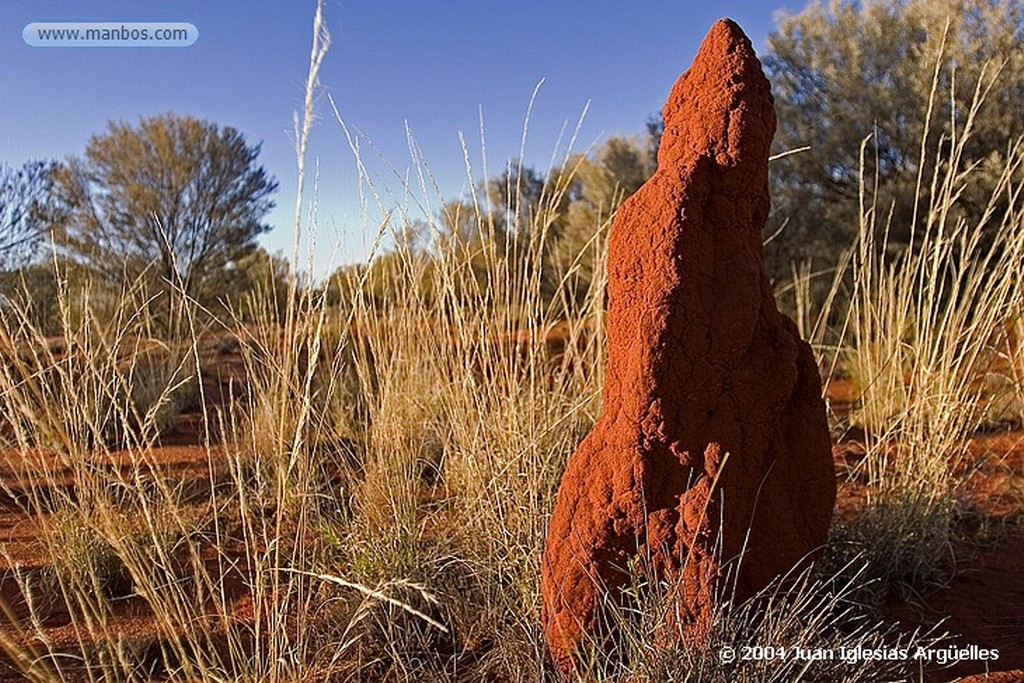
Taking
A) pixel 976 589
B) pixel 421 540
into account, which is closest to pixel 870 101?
pixel 976 589

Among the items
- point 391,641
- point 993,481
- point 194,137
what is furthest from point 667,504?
point 194,137

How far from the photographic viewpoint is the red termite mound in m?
2.13

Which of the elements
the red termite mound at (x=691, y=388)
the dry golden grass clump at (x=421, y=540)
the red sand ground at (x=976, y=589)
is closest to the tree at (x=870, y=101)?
the red sand ground at (x=976, y=589)

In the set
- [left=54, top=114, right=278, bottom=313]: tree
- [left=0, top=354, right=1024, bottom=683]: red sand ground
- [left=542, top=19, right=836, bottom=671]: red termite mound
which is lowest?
[left=0, top=354, right=1024, bottom=683]: red sand ground

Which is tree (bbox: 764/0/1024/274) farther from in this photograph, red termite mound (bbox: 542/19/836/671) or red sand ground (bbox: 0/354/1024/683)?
red termite mound (bbox: 542/19/836/671)

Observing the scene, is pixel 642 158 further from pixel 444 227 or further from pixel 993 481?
pixel 444 227

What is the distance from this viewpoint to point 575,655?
2.25m

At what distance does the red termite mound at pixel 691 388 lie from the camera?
213 centimetres

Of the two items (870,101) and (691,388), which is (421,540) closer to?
(691,388)

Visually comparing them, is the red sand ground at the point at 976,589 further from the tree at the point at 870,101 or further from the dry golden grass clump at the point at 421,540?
the tree at the point at 870,101

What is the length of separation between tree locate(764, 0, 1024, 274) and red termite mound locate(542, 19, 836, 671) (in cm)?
610

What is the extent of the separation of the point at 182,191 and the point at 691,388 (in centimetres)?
1039

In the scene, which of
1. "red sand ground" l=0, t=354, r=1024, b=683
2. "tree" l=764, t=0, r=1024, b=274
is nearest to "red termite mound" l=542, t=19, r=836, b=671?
"red sand ground" l=0, t=354, r=1024, b=683

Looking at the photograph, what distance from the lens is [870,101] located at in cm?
863
